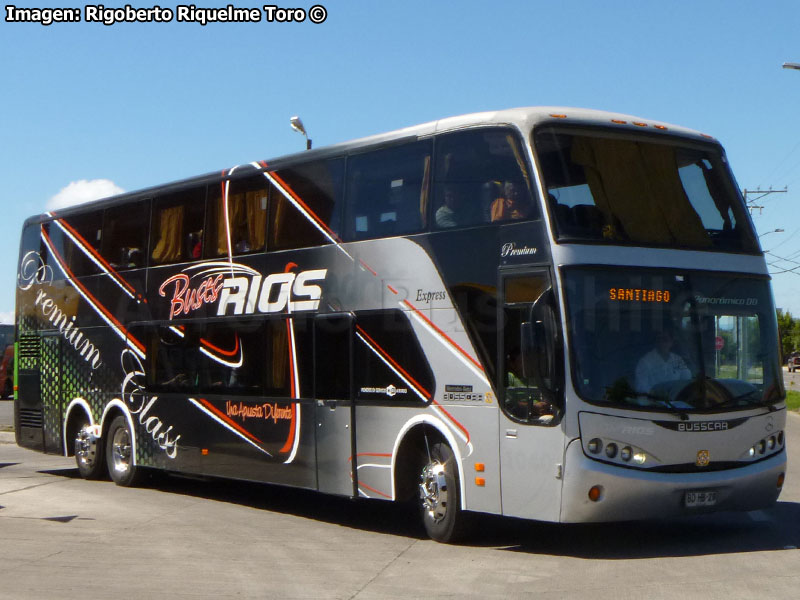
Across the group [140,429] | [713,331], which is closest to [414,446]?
[713,331]

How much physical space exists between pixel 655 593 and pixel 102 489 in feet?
34.3

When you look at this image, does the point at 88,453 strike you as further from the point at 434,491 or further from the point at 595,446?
the point at 595,446

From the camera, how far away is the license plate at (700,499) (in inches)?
393

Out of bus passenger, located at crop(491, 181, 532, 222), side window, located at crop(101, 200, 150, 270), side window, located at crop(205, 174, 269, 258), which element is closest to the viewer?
bus passenger, located at crop(491, 181, 532, 222)

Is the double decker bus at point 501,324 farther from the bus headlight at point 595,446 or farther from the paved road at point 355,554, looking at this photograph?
the paved road at point 355,554

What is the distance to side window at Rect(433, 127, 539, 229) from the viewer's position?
10461mm

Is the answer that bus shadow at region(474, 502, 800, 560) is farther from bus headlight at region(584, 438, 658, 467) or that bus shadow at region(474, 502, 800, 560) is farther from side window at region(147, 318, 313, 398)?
side window at region(147, 318, 313, 398)

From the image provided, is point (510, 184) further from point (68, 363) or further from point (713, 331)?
point (68, 363)

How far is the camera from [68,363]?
59.5ft

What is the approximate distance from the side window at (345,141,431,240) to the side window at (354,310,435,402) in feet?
3.04

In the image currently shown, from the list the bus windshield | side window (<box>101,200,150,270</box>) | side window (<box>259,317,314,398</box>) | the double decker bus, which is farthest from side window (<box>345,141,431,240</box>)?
side window (<box>101,200,150,270</box>)

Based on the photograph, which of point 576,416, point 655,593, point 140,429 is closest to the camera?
point 655,593

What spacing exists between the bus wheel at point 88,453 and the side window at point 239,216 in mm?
4430

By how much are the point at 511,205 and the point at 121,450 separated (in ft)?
29.3
